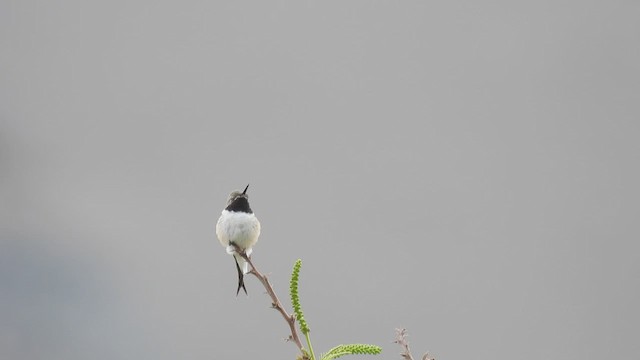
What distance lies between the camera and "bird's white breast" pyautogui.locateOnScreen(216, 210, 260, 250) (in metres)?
2.04

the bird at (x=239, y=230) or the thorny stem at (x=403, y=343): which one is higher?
the bird at (x=239, y=230)

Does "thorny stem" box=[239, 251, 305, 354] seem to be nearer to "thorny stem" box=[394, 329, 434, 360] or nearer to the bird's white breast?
"thorny stem" box=[394, 329, 434, 360]

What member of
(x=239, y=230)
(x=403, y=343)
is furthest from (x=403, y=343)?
(x=239, y=230)

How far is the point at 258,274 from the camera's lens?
1037 millimetres

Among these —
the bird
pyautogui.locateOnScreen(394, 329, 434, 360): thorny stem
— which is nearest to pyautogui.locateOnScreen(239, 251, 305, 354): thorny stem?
pyautogui.locateOnScreen(394, 329, 434, 360): thorny stem

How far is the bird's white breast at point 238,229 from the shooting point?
204 cm

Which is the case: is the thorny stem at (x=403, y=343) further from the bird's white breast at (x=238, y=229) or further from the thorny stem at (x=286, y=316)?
the bird's white breast at (x=238, y=229)

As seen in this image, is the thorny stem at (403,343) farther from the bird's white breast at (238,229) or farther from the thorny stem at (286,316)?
the bird's white breast at (238,229)

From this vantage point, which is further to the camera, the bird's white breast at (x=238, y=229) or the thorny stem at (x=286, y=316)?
the bird's white breast at (x=238, y=229)

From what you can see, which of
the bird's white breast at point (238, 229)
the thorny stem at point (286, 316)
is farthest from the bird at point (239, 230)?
the thorny stem at point (286, 316)

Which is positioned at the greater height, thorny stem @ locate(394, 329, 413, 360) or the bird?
the bird

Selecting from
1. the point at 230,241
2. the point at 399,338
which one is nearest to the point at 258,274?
the point at 399,338

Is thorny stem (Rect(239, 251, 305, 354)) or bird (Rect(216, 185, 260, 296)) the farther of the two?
bird (Rect(216, 185, 260, 296))

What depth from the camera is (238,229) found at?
209 centimetres
